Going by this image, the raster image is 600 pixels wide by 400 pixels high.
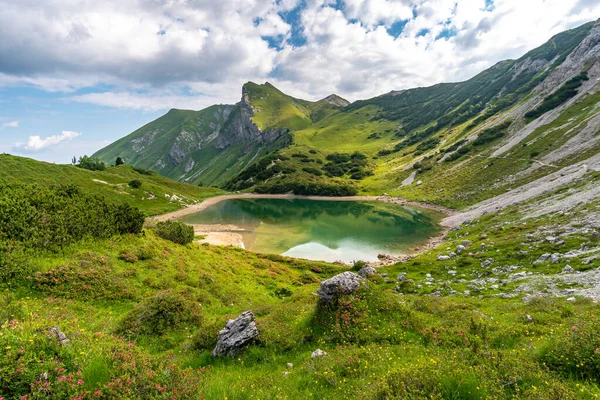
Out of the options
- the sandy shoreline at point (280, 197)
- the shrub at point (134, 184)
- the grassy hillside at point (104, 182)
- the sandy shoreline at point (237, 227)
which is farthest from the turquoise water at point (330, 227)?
the shrub at point (134, 184)

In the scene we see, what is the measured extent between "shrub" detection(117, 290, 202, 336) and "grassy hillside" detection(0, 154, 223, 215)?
65656 millimetres

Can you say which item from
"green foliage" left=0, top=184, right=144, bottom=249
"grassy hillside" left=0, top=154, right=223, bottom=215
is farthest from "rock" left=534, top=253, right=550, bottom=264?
"grassy hillside" left=0, top=154, right=223, bottom=215

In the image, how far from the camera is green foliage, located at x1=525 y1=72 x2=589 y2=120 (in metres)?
120

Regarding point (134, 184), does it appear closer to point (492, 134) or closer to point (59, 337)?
point (59, 337)

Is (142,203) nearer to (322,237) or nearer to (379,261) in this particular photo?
(322,237)

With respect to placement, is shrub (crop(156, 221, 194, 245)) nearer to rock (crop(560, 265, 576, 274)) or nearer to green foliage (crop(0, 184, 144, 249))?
green foliage (crop(0, 184, 144, 249))

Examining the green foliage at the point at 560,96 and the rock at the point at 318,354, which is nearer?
the rock at the point at 318,354

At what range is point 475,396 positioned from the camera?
7.15m

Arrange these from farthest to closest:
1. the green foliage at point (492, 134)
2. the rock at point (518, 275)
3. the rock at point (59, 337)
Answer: the green foliage at point (492, 134) → the rock at point (518, 275) → the rock at point (59, 337)

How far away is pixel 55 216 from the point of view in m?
21.2

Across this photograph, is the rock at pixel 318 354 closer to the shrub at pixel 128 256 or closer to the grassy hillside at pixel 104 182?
the shrub at pixel 128 256

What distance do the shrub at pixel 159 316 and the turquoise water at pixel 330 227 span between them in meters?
43.2

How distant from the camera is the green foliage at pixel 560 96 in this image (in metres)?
120

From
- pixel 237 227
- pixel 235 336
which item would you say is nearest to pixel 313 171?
pixel 237 227
